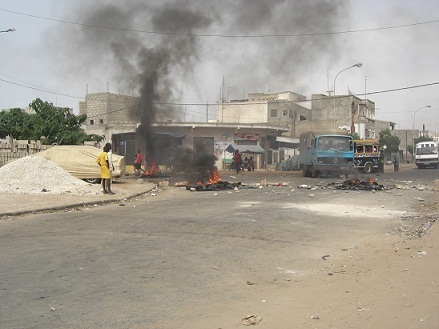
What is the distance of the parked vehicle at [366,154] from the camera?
34.1 m

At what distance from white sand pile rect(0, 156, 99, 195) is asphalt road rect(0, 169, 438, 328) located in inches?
156

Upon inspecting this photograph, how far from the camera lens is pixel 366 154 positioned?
3422 centimetres

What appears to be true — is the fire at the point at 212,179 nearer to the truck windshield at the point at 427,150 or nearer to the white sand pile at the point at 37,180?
the white sand pile at the point at 37,180

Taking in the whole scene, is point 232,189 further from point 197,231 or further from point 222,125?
point 222,125

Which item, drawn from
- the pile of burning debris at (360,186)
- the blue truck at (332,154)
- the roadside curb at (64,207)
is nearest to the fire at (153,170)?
the blue truck at (332,154)

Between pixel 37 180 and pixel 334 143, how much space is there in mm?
17530

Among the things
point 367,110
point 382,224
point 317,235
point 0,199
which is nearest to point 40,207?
point 0,199

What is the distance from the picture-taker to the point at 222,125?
4138 cm

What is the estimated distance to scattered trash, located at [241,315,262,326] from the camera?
394cm

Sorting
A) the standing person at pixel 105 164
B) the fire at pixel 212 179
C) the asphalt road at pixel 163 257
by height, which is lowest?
the asphalt road at pixel 163 257

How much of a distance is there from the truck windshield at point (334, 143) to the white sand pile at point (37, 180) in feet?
49.7

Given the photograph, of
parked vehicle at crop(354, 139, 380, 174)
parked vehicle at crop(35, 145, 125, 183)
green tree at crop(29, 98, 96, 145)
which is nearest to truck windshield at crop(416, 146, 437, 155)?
parked vehicle at crop(354, 139, 380, 174)

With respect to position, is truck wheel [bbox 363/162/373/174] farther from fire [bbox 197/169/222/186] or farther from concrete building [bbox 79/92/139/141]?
concrete building [bbox 79/92/139/141]

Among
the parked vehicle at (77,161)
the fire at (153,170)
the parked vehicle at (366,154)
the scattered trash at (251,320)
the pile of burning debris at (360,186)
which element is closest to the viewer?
the scattered trash at (251,320)
